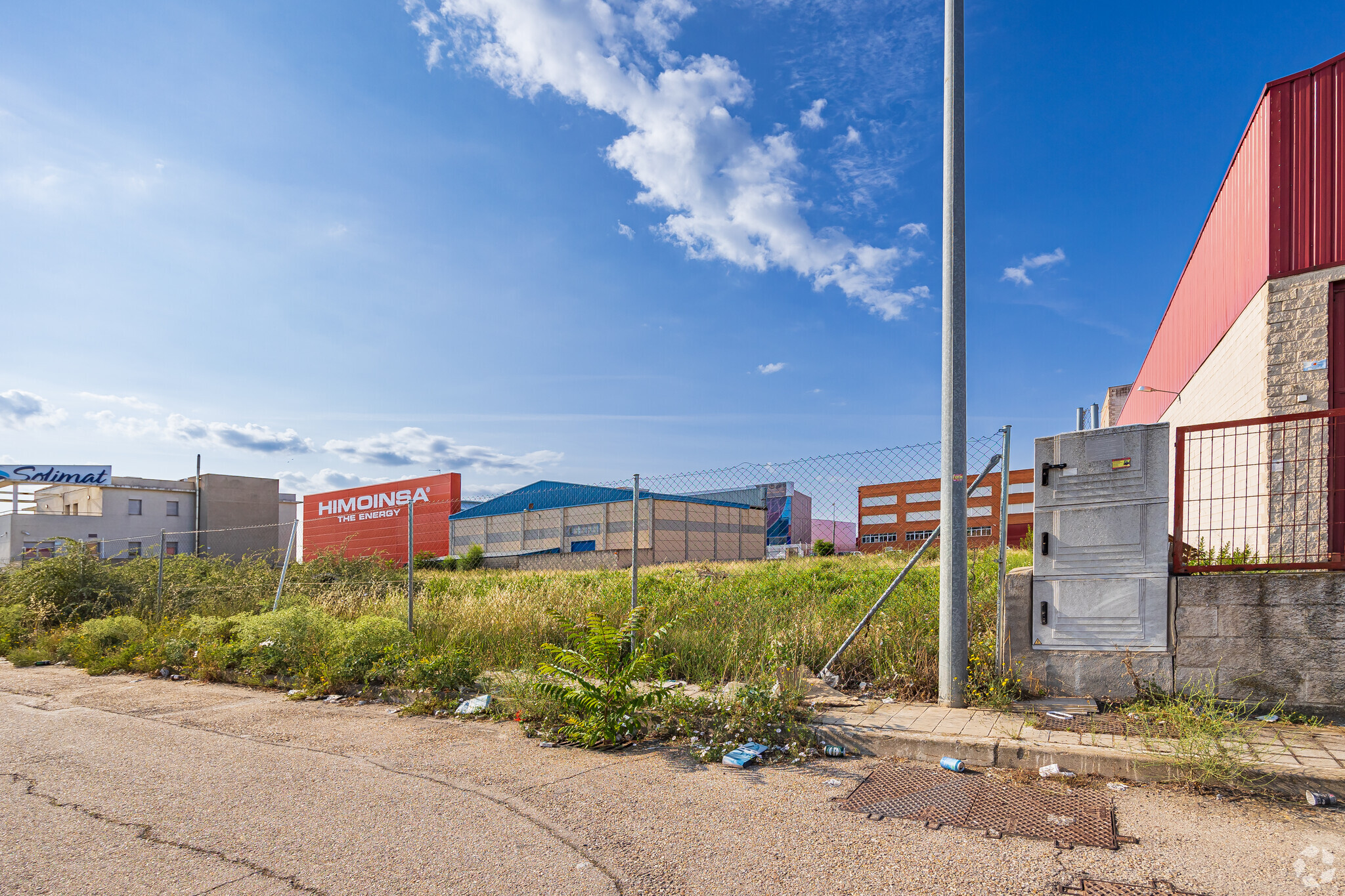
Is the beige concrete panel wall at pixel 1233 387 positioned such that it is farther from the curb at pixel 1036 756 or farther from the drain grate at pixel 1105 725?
the curb at pixel 1036 756

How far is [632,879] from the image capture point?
3.51 meters

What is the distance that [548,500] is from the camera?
47.1m

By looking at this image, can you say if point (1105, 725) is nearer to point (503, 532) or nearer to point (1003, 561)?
point (1003, 561)

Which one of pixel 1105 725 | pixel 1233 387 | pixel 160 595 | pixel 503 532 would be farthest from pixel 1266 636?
pixel 503 532

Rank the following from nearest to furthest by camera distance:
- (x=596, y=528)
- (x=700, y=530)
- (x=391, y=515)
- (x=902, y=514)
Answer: (x=391, y=515), (x=596, y=528), (x=902, y=514), (x=700, y=530)

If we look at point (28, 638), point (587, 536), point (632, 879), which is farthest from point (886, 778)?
point (587, 536)

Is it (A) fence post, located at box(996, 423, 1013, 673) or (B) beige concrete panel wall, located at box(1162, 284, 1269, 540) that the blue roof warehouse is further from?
(A) fence post, located at box(996, 423, 1013, 673)

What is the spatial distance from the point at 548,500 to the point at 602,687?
41.6 m

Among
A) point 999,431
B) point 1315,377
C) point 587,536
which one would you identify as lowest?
point 587,536

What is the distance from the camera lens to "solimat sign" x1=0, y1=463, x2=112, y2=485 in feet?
144

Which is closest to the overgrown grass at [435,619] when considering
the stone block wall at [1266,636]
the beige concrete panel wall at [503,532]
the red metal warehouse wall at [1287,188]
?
the stone block wall at [1266,636]

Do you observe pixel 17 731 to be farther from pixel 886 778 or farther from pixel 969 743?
pixel 969 743

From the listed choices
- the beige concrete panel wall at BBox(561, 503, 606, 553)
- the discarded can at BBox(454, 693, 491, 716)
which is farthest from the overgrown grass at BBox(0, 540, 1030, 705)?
the beige concrete panel wall at BBox(561, 503, 606, 553)

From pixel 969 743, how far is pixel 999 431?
2974mm
